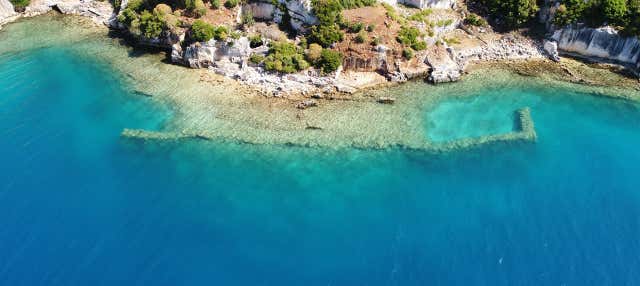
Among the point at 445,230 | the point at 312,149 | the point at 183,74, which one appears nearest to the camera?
the point at 445,230

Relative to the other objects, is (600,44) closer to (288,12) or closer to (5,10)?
(288,12)

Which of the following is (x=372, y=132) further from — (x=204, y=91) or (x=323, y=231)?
(x=204, y=91)

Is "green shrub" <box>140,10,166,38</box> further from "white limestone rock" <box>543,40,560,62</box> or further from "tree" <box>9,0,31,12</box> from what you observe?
"white limestone rock" <box>543,40,560,62</box>

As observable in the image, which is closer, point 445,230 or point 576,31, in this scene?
point 445,230

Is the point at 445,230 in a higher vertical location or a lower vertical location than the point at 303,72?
lower

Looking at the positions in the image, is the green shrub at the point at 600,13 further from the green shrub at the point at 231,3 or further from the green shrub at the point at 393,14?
the green shrub at the point at 231,3

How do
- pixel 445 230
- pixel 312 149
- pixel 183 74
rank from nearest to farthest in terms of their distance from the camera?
pixel 445 230 < pixel 312 149 < pixel 183 74

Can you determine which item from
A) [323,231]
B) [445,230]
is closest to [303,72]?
[323,231]
